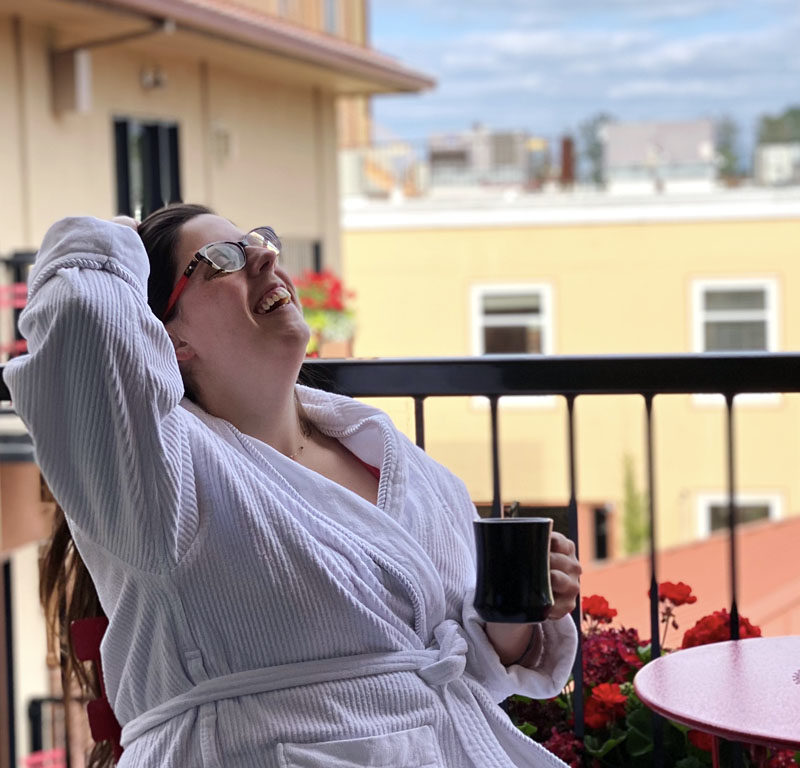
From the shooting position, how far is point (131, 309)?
1.35m

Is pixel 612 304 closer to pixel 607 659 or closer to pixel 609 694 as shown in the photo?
pixel 607 659

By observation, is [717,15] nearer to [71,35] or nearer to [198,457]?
[71,35]

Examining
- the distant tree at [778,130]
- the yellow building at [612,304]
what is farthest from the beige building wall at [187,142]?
the distant tree at [778,130]

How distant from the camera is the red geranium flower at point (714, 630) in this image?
2.08 meters

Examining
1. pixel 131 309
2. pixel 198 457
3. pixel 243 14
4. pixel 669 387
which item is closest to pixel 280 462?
pixel 198 457

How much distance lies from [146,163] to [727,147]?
9178mm

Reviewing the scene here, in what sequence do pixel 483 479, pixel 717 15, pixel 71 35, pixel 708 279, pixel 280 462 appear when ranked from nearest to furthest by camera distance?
pixel 280 462
pixel 71 35
pixel 483 479
pixel 708 279
pixel 717 15

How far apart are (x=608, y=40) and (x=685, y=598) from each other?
1782 inches

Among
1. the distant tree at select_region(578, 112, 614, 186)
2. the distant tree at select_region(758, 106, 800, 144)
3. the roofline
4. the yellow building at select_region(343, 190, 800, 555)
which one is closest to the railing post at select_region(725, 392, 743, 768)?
the roofline

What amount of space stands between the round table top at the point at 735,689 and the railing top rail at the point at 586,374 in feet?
A: 1.26

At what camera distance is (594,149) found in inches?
687

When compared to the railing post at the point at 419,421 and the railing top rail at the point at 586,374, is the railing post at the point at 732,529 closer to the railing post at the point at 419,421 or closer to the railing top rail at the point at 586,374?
the railing top rail at the point at 586,374

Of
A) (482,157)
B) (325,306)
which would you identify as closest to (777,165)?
(482,157)

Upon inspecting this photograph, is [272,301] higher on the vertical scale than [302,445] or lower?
higher
